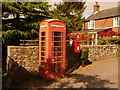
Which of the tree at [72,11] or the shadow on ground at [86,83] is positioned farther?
the tree at [72,11]

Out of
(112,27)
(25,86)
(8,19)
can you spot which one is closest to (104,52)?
(25,86)

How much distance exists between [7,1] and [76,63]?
22.7 ft

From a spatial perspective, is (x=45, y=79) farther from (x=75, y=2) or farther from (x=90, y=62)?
(x=75, y=2)

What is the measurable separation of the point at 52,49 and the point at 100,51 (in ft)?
16.3

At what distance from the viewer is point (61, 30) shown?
7.00 metres

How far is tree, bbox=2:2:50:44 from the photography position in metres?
10.1

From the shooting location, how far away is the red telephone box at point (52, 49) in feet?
21.9

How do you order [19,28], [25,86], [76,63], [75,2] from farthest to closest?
[75,2] → [19,28] → [76,63] → [25,86]

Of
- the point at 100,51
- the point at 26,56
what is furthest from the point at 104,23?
the point at 26,56

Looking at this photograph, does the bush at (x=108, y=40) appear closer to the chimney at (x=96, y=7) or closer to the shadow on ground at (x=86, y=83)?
the shadow on ground at (x=86, y=83)

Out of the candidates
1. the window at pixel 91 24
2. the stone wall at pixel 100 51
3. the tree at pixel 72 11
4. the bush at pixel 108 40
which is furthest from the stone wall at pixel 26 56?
the window at pixel 91 24

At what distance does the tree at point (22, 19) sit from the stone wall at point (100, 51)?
4358 millimetres

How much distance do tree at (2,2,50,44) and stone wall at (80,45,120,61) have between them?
4.36 m

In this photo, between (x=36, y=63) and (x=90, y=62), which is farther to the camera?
(x=90, y=62)
